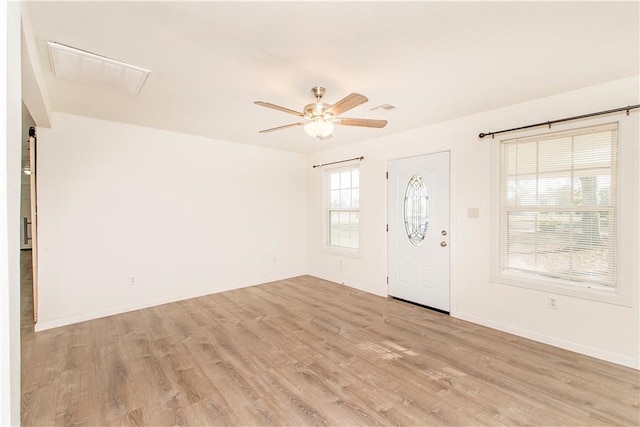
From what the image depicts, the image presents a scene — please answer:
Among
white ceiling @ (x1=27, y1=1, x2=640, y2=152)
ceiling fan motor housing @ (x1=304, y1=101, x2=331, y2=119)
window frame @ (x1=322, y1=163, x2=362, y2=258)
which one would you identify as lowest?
window frame @ (x1=322, y1=163, x2=362, y2=258)

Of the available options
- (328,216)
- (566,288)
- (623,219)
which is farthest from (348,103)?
(328,216)

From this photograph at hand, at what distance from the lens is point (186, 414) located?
79.4 inches

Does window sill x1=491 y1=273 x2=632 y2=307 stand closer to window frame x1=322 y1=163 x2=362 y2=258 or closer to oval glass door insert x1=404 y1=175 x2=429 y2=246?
oval glass door insert x1=404 y1=175 x2=429 y2=246

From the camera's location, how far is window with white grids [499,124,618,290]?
278 cm

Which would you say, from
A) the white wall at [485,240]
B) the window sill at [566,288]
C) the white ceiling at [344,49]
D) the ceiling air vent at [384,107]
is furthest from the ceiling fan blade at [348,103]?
the window sill at [566,288]

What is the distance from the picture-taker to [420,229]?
427cm

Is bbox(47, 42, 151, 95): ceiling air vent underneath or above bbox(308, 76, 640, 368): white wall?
above

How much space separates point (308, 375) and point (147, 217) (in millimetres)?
A: 3282

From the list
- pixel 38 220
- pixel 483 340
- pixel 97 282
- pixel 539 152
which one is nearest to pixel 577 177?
pixel 539 152

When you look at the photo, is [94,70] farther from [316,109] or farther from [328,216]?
[328,216]

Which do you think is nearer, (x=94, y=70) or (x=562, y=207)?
(x=94, y=70)

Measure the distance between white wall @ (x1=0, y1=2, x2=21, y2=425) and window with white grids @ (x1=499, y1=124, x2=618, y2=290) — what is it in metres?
4.10

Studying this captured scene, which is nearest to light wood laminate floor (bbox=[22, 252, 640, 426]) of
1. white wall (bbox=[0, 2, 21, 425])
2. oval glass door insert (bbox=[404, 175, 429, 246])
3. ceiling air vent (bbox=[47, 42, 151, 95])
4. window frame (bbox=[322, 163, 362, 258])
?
white wall (bbox=[0, 2, 21, 425])

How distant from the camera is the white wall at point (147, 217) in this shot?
3.59 metres
